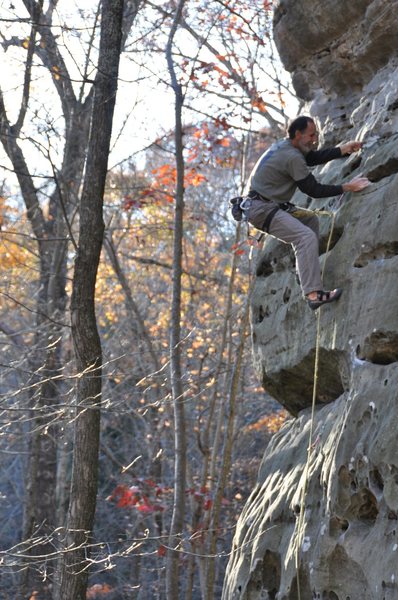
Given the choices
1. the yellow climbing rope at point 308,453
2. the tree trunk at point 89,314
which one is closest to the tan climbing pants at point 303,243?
the yellow climbing rope at point 308,453

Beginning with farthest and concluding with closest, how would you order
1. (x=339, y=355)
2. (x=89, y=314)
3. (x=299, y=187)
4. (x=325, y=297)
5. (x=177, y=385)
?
(x=177, y=385) < (x=89, y=314) < (x=299, y=187) < (x=325, y=297) < (x=339, y=355)

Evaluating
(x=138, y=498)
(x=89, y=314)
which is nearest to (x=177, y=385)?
(x=89, y=314)

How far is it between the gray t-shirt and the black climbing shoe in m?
1.02

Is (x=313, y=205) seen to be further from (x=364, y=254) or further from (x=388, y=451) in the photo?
(x=388, y=451)

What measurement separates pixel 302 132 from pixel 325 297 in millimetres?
1540

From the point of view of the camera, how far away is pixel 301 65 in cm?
955

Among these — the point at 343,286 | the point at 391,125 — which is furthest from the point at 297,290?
the point at 391,125

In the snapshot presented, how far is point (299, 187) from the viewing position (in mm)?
7664

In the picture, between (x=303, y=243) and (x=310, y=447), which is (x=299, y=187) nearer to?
(x=303, y=243)

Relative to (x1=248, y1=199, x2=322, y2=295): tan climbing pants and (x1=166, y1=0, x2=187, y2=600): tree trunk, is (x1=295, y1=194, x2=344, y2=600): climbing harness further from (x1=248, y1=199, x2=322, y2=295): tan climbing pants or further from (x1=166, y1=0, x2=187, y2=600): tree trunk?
(x1=166, y1=0, x2=187, y2=600): tree trunk

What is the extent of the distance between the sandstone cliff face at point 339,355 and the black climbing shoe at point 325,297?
7cm

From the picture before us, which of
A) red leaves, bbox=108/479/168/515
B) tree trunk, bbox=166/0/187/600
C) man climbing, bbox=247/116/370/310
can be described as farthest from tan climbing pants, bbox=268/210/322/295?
red leaves, bbox=108/479/168/515

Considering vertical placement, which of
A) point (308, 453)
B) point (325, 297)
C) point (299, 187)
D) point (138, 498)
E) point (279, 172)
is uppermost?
point (279, 172)

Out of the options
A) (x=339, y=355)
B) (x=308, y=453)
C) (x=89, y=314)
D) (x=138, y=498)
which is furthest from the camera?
(x=138, y=498)
